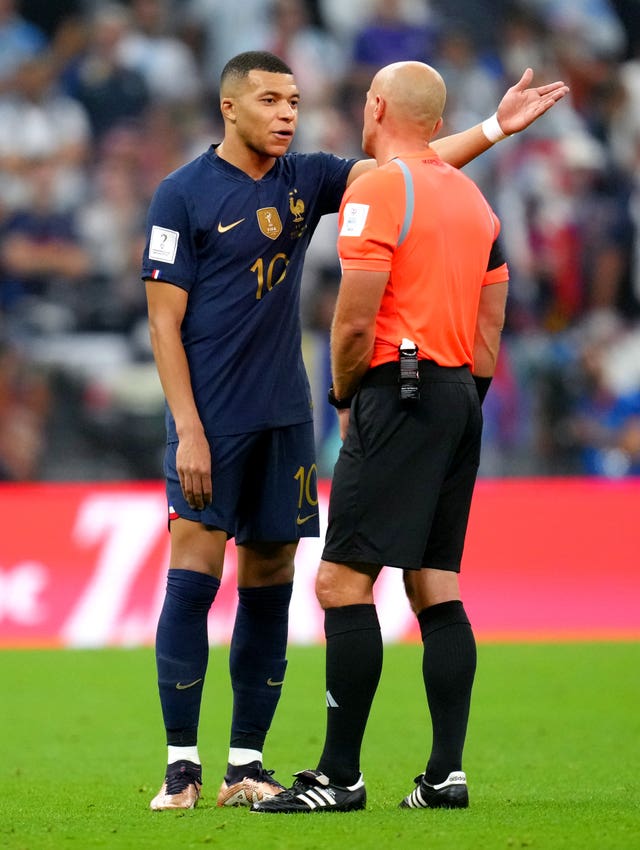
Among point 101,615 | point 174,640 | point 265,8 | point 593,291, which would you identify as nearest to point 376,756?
point 174,640

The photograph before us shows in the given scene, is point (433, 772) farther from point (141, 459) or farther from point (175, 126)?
point (175, 126)

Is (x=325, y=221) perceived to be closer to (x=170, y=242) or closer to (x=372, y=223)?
(x=170, y=242)

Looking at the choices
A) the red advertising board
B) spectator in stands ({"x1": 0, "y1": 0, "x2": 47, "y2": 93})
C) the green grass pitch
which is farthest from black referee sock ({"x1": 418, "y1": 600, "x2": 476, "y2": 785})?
spectator in stands ({"x1": 0, "y1": 0, "x2": 47, "y2": 93})

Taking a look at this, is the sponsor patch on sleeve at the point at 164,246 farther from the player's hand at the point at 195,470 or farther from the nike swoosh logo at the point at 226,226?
the player's hand at the point at 195,470

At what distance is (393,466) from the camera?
411cm

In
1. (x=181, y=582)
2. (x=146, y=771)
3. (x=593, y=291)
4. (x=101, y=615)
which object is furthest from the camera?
(x=593, y=291)

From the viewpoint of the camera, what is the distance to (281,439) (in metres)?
4.61

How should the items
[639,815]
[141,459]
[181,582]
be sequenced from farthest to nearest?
[141,459], [181,582], [639,815]

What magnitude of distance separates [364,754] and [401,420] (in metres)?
2.24

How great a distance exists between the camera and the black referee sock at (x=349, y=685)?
412cm

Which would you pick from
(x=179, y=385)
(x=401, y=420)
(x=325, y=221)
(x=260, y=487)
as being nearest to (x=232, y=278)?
(x=179, y=385)

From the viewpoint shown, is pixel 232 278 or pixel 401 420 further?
pixel 232 278

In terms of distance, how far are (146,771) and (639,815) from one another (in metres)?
2.13

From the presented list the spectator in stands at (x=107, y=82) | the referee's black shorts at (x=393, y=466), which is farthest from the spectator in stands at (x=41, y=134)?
the referee's black shorts at (x=393, y=466)
